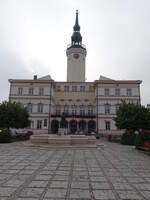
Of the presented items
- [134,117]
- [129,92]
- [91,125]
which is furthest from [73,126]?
[134,117]

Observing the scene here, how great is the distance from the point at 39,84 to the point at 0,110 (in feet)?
62.0

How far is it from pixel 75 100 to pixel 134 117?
23.6 metres

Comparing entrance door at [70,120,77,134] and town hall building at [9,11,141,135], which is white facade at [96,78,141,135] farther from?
entrance door at [70,120,77,134]

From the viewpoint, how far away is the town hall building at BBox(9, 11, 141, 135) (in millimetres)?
43781

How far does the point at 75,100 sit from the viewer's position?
47375 millimetres

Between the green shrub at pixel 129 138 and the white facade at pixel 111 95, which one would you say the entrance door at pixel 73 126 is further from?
the green shrub at pixel 129 138

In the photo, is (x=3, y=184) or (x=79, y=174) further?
(x=79, y=174)

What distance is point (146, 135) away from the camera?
1653cm

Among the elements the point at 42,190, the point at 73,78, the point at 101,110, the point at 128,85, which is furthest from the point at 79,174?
the point at 73,78

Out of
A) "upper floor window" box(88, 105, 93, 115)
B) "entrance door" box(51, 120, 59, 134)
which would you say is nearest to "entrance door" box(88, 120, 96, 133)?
"upper floor window" box(88, 105, 93, 115)

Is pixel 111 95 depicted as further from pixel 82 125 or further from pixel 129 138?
pixel 129 138

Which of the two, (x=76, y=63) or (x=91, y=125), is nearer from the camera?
(x=91, y=125)

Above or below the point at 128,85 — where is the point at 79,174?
below

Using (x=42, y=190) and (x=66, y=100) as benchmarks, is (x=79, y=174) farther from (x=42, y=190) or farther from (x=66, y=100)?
(x=66, y=100)
